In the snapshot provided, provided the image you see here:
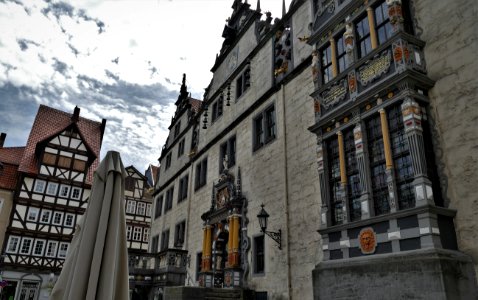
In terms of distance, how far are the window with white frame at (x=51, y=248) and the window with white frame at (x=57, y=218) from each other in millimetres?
1597

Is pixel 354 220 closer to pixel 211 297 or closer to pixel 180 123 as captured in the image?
pixel 211 297

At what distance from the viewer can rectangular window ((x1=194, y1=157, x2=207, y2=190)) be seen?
2084cm

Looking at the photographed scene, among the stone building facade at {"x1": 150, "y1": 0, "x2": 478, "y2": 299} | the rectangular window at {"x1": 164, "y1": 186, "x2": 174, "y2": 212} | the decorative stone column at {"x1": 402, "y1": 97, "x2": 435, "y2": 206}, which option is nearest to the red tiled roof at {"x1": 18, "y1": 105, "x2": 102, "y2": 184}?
the rectangular window at {"x1": 164, "y1": 186, "x2": 174, "y2": 212}

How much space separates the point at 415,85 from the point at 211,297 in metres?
9.57

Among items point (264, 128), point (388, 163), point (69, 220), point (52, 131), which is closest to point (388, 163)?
point (388, 163)

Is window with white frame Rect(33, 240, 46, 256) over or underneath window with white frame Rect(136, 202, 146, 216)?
underneath

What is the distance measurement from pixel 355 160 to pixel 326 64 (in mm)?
3392

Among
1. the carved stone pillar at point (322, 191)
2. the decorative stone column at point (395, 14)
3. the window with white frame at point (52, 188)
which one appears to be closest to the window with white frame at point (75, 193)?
the window with white frame at point (52, 188)

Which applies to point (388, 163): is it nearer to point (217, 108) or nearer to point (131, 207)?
point (217, 108)

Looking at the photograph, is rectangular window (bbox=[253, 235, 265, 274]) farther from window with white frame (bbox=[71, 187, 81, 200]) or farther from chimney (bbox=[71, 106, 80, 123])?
chimney (bbox=[71, 106, 80, 123])

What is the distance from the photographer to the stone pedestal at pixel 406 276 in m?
6.78

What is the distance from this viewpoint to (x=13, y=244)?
2925 cm

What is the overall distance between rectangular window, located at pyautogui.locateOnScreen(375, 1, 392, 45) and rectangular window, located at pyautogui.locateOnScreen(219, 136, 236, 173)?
926cm

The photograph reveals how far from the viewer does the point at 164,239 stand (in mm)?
25281
